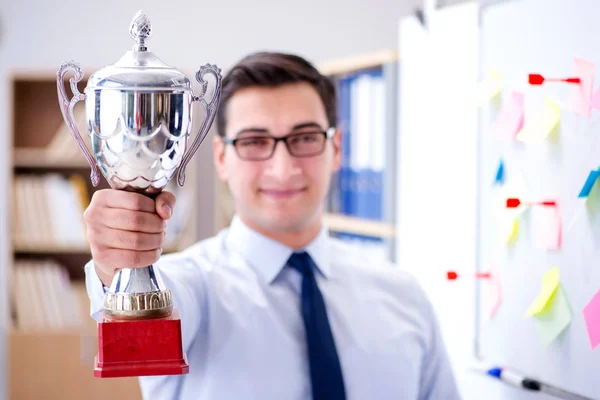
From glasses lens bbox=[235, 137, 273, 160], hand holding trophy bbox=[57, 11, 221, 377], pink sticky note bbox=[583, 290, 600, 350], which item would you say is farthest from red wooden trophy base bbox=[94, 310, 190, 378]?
pink sticky note bbox=[583, 290, 600, 350]

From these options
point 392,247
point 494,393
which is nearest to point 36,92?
point 392,247

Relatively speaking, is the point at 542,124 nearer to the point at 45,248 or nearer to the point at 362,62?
the point at 362,62

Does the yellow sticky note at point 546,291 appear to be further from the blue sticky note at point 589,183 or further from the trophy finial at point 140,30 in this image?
the trophy finial at point 140,30

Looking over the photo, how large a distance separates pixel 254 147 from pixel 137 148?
65 centimetres

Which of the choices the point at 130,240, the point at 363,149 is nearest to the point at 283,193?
the point at 130,240

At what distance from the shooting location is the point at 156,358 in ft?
3.54

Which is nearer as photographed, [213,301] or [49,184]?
[213,301]

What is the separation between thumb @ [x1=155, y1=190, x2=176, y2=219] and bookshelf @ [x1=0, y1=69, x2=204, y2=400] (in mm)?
2578

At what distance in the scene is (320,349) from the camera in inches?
62.7

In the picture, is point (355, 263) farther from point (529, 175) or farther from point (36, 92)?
point (36, 92)

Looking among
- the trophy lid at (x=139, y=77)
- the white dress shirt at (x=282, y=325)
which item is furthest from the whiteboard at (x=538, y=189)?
the trophy lid at (x=139, y=77)

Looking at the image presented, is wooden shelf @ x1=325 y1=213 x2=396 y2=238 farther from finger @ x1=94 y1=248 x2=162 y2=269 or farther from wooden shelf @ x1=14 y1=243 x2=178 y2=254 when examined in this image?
finger @ x1=94 y1=248 x2=162 y2=269

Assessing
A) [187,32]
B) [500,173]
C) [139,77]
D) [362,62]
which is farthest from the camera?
[187,32]

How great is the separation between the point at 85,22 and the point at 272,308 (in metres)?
2.80
